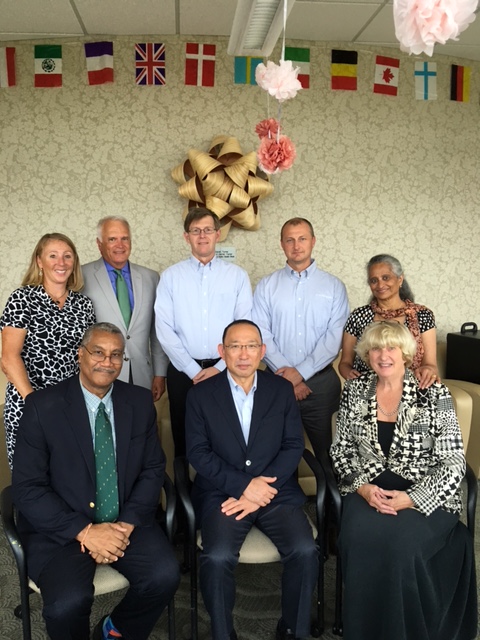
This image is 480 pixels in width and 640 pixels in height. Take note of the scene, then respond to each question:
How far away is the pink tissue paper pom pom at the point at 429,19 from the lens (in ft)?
4.89

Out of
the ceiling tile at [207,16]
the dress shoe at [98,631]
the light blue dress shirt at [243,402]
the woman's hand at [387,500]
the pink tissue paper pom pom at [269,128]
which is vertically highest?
the ceiling tile at [207,16]

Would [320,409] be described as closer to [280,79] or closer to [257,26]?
[280,79]

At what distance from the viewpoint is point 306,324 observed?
3.42m

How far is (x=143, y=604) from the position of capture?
225cm

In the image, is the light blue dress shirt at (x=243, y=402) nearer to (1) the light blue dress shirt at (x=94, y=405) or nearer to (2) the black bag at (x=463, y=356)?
(1) the light blue dress shirt at (x=94, y=405)

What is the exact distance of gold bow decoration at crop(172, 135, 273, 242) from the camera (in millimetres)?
4355

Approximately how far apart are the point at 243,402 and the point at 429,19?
5.67 feet

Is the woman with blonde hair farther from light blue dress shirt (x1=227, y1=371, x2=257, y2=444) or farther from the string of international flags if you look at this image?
the string of international flags

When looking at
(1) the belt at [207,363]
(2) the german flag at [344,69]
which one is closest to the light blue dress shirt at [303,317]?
(1) the belt at [207,363]

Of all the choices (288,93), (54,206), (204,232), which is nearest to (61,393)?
(204,232)

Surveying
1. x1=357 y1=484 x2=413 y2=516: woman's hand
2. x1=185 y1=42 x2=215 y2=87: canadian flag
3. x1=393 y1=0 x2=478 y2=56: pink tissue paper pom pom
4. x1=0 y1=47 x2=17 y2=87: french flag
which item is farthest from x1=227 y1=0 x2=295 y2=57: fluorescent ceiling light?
x1=0 y1=47 x2=17 y2=87: french flag

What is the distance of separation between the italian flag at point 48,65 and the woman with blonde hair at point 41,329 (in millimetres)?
2189

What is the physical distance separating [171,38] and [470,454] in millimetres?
3777

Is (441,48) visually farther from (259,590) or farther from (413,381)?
(259,590)
